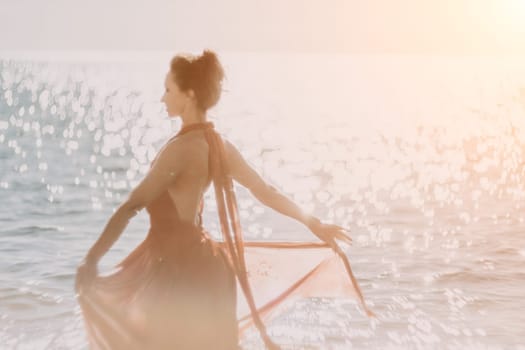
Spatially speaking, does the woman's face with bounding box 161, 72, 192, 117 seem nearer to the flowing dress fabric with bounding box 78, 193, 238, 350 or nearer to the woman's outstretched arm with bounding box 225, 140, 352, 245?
the woman's outstretched arm with bounding box 225, 140, 352, 245

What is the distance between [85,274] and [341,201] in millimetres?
8917

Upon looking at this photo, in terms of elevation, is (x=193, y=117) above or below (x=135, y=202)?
above

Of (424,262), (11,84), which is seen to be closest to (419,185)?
(424,262)

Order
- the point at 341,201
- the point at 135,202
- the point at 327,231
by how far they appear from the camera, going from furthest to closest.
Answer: the point at 341,201, the point at 327,231, the point at 135,202

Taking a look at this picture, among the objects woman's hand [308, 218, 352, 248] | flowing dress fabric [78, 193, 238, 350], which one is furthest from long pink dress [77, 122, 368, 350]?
woman's hand [308, 218, 352, 248]

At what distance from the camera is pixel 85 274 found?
3381 millimetres

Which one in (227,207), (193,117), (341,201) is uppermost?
(193,117)

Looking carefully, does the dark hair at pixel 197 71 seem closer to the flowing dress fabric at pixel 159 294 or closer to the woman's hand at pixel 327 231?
the flowing dress fabric at pixel 159 294

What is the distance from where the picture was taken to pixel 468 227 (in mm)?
10586

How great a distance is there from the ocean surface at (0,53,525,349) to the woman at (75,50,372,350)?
0.97 ft

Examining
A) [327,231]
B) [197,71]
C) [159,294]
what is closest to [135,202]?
[159,294]

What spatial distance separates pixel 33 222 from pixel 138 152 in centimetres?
741

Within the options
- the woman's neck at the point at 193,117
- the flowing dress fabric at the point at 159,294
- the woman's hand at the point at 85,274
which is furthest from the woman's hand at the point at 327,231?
the woman's hand at the point at 85,274

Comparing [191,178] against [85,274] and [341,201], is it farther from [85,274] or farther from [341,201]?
[341,201]
